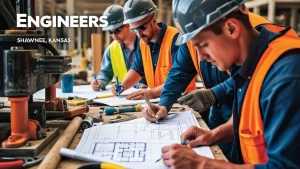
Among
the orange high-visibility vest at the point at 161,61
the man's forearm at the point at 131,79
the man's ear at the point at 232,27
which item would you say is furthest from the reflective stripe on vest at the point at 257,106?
the man's forearm at the point at 131,79

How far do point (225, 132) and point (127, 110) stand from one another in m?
0.66

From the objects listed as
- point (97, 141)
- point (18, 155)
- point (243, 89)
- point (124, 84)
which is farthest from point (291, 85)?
point (124, 84)

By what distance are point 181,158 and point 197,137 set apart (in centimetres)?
27

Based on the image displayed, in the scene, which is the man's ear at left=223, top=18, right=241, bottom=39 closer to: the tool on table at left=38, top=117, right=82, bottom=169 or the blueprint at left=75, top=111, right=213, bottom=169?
the blueprint at left=75, top=111, right=213, bottom=169

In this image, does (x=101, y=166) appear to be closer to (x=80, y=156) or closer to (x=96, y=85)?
(x=80, y=156)

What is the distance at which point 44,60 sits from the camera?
1.18 meters

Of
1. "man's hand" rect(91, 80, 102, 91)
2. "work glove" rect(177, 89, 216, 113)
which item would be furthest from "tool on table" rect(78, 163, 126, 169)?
"man's hand" rect(91, 80, 102, 91)

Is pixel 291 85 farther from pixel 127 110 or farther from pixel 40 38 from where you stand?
pixel 127 110

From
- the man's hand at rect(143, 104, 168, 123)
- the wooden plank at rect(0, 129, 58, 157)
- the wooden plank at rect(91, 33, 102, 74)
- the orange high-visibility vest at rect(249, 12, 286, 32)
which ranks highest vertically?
the wooden plank at rect(91, 33, 102, 74)

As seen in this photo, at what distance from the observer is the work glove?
1682 millimetres

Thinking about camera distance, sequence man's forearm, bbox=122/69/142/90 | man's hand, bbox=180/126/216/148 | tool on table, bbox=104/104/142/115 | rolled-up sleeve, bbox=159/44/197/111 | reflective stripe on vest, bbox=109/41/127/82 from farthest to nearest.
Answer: reflective stripe on vest, bbox=109/41/127/82
man's forearm, bbox=122/69/142/90
rolled-up sleeve, bbox=159/44/197/111
tool on table, bbox=104/104/142/115
man's hand, bbox=180/126/216/148

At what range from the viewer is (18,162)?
1.00 metres

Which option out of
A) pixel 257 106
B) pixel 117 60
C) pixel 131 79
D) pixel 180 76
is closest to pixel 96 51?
pixel 117 60

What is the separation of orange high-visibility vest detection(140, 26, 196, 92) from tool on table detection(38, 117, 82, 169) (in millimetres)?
1247
